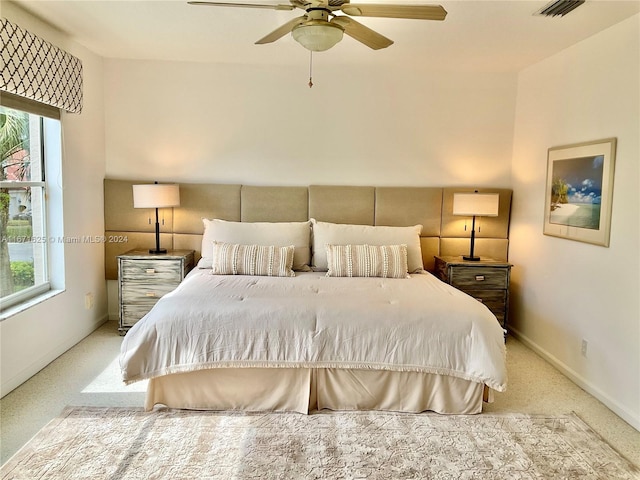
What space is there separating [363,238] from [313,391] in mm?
1602

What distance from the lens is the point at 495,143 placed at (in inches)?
178

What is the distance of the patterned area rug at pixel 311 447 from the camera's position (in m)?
2.21

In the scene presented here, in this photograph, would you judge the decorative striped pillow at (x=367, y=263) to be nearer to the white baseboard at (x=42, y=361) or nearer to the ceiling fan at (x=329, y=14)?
the ceiling fan at (x=329, y=14)

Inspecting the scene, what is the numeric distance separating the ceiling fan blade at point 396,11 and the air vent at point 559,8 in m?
0.91

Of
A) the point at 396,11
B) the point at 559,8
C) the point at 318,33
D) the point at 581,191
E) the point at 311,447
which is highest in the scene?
the point at 559,8

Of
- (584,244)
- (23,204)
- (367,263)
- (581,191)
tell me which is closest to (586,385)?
(584,244)

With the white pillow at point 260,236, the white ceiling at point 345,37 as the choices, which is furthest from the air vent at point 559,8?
the white pillow at point 260,236

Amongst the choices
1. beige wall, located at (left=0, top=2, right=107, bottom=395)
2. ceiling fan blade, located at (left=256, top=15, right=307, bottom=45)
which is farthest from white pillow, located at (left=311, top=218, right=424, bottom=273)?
beige wall, located at (left=0, top=2, right=107, bottom=395)

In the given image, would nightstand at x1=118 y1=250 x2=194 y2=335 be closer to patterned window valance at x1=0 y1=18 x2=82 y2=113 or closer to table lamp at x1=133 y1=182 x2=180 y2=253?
table lamp at x1=133 y1=182 x2=180 y2=253

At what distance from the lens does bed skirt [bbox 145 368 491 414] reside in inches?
108

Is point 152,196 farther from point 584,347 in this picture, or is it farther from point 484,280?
point 584,347

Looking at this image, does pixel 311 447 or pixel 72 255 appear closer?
pixel 311 447

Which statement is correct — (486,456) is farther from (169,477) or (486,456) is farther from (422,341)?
(169,477)

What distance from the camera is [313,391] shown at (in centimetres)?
279
